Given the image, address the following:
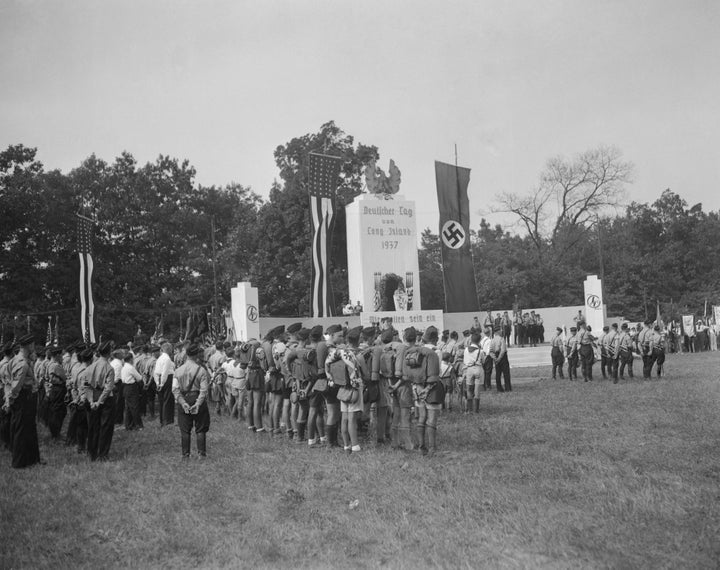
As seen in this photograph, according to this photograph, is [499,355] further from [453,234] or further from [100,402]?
[453,234]

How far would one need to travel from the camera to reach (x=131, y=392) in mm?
13922

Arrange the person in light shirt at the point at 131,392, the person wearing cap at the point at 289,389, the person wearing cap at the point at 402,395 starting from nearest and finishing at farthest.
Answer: the person wearing cap at the point at 402,395
the person wearing cap at the point at 289,389
the person in light shirt at the point at 131,392

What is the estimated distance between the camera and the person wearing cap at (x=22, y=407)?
10.4 meters

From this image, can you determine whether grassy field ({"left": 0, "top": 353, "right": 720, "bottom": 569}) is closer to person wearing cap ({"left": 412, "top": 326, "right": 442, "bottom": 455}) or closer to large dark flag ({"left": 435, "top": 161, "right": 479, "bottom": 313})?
person wearing cap ({"left": 412, "top": 326, "right": 442, "bottom": 455})

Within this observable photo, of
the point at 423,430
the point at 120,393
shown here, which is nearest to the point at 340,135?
the point at 120,393

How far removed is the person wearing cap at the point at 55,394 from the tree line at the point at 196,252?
20.6 m

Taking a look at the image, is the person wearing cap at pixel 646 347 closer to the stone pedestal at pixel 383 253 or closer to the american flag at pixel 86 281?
the stone pedestal at pixel 383 253

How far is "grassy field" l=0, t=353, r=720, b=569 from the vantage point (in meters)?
6.17

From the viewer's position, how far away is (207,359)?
16812 millimetres

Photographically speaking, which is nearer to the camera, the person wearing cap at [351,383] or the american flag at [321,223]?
the person wearing cap at [351,383]

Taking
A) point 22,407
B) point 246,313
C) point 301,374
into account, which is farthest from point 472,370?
point 246,313

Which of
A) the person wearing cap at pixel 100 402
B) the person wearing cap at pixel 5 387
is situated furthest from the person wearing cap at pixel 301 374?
the person wearing cap at pixel 5 387

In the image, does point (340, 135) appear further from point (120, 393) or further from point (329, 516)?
point (329, 516)

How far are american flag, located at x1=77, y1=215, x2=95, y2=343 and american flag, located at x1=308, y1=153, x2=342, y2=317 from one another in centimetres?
934
